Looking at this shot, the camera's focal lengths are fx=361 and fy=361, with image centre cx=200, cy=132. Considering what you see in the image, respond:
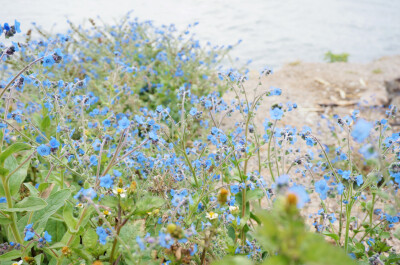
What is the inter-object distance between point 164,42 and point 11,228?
3428mm

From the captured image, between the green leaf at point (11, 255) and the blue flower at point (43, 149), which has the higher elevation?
the blue flower at point (43, 149)

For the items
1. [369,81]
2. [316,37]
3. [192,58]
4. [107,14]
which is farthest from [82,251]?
[316,37]

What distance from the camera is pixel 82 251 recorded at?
5.82ft

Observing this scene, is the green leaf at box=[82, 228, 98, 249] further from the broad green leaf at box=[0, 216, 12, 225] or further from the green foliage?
the green foliage

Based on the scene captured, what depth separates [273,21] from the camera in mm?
9789

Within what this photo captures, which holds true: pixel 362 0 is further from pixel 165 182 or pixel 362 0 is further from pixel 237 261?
pixel 237 261

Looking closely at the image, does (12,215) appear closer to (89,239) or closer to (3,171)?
(3,171)

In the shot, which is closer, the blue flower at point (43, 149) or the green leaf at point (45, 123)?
the blue flower at point (43, 149)

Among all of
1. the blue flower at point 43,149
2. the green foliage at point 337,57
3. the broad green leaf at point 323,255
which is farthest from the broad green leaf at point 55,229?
the green foliage at point 337,57

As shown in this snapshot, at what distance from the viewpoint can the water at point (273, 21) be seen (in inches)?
314

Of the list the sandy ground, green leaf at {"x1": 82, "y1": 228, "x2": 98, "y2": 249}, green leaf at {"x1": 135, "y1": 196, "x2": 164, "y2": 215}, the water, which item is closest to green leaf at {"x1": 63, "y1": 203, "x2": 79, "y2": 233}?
green leaf at {"x1": 82, "y1": 228, "x2": 98, "y2": 249}

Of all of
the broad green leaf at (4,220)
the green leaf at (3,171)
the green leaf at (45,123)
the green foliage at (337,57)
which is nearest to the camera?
the green leaf at (3,171)

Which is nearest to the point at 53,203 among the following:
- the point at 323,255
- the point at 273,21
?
the point at 323,255

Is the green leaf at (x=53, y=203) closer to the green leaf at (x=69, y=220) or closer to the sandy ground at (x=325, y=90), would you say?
the green leaf at (x=69, y=220)
